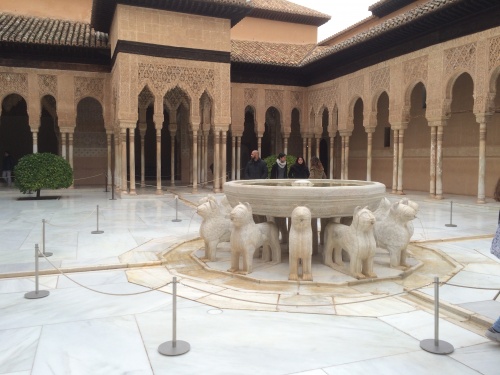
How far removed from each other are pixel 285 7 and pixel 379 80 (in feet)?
36.0

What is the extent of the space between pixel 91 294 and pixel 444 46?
12.7m

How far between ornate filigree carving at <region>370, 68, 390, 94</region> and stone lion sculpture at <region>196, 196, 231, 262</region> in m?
12.0

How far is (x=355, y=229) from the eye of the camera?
479 centimetres

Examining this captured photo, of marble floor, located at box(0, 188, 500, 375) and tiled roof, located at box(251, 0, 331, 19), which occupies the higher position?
tiled roof, located at box(251, 0, 331, 19)

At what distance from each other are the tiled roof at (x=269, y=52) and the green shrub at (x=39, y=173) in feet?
27.9

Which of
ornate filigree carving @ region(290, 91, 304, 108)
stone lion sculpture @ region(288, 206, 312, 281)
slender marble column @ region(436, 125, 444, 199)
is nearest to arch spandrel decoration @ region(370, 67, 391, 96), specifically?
slender marble column @ region(436, 125, 444, 199)

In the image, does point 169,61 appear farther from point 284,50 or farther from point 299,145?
point 299,145

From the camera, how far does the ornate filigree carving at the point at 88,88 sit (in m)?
17.5

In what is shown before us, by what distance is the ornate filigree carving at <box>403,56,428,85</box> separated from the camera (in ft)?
46.5

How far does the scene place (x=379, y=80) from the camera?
16.2 metres

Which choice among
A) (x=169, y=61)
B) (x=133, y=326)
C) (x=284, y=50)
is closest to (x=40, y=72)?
(x=169, y=61)

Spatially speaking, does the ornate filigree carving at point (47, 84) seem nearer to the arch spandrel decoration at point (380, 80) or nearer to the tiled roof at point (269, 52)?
the tiled roof at point (269, 52)

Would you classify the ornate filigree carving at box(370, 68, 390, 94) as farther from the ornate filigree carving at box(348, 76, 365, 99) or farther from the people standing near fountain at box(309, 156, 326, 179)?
the people standing near fountain at box(309, 156, 326, 179)

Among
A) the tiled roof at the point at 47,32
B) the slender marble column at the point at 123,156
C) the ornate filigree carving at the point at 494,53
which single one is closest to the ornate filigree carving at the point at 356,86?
the ornate filigree carving at the point at 494,53
